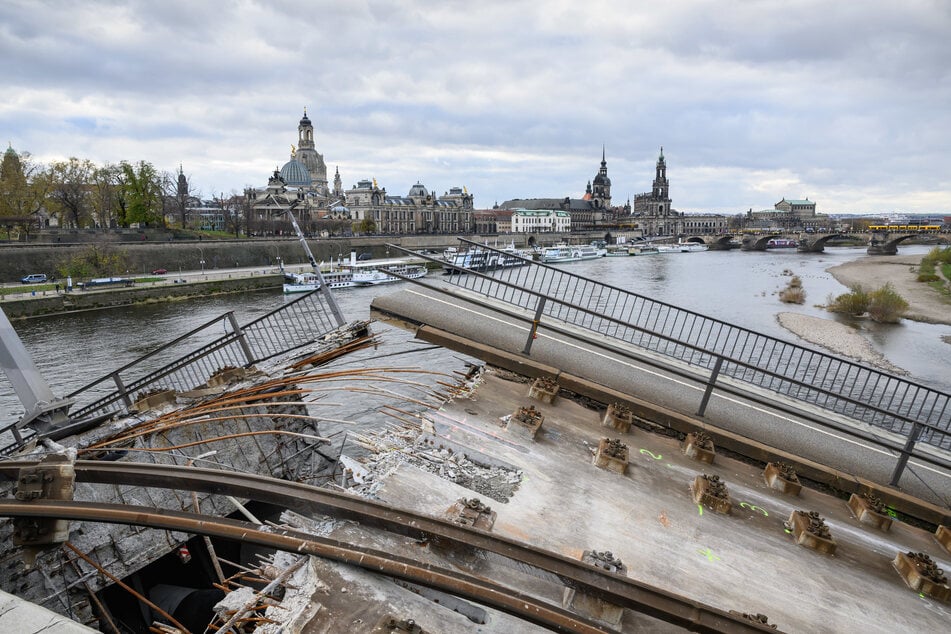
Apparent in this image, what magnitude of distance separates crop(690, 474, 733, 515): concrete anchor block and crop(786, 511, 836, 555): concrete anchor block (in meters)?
0.55

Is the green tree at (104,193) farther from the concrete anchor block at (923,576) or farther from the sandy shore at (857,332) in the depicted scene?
the concrete anchor block at (923,576)

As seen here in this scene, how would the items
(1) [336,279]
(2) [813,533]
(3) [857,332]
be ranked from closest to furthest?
1. (2) [813,533]
2. (3) [857,332]
3. (1) [336,279]

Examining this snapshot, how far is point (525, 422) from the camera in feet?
18.2

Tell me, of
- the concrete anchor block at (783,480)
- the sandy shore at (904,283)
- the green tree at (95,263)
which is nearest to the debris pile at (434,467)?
the concrete anchor block at (783,480)

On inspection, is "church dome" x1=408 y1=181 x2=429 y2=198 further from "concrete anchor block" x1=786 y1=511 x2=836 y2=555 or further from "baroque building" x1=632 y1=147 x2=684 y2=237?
"concrete anchor block" x1=786 y1=511 x2=836 y2=555

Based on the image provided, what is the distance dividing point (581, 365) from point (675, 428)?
1669 millimetres

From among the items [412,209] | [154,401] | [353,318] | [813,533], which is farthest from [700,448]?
[412,209]

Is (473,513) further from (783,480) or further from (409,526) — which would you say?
(783,480)

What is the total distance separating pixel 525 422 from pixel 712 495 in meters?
1.87

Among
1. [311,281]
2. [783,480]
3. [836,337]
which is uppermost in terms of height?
[783,480]

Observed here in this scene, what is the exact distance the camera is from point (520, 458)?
198 inches

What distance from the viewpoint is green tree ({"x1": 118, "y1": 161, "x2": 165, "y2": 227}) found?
64.8 meters

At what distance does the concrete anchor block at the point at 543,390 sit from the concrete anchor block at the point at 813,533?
108 inches

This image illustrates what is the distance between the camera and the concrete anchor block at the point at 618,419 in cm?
611
